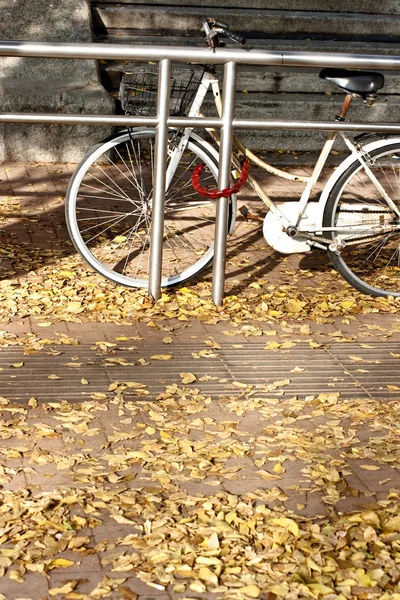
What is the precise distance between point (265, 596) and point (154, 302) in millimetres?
2867

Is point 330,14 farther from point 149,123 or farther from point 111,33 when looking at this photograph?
point 149,123

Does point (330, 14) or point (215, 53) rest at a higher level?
point (215, 53)

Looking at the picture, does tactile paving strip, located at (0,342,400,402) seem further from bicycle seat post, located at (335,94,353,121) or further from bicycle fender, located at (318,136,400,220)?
bicycle seat post, located at (335,94,353,121)

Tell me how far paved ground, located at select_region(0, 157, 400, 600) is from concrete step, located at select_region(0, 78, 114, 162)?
2988mm

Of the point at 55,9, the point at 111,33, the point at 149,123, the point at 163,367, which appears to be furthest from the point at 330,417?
the point at 111,33

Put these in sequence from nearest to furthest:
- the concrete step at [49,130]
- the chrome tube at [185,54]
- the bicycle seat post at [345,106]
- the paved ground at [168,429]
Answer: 1. the paved ground at [168,429]
2. the chrome tube at [185,54]
3. the bicycle seat post at [345,106]
4. the concrete step at [49,130]

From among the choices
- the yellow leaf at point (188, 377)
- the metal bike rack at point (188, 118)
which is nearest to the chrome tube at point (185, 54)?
the metal bike rack at point (188, 118)

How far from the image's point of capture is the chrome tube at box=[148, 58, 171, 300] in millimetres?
5806

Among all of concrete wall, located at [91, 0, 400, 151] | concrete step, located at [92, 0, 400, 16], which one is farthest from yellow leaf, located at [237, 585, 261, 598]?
concrete step, located at [92, 0, 400, 16]

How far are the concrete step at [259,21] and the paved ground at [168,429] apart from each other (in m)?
5.39

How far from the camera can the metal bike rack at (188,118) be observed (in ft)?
18.4

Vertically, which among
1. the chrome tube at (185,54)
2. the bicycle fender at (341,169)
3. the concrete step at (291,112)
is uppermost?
the chrome tube at (185,54)

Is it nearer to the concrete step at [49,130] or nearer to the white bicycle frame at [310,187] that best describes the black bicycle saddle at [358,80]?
the white bicycle frame at [310,187]

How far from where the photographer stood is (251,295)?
6.52 meters
